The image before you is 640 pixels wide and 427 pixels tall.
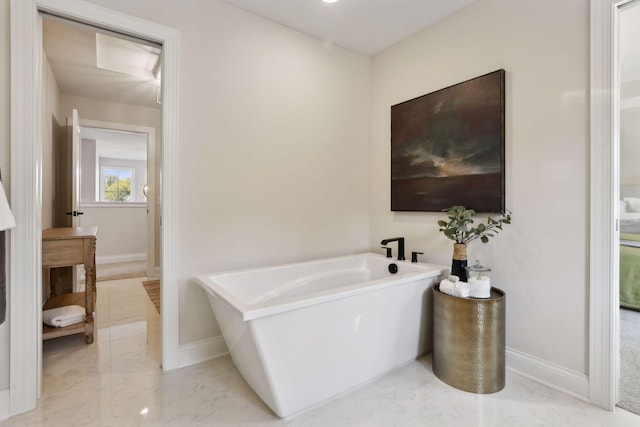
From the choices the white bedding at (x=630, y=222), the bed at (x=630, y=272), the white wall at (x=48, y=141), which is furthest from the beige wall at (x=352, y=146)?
the white bedding at (x=630, y=222)

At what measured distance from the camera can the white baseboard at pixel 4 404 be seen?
1486 mm

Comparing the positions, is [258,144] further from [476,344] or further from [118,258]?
[118,258]

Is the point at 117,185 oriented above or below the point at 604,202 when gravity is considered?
above

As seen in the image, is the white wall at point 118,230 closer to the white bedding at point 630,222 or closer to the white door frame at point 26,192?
the white door frame at point 26,192

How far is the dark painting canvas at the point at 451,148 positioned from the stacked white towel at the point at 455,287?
0.53m

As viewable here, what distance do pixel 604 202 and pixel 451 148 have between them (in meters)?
0.93

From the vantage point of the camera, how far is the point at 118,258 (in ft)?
17.5

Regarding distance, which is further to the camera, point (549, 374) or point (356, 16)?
point (356, 16)

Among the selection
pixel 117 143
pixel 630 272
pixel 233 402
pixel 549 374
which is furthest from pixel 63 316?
pixel 117 143

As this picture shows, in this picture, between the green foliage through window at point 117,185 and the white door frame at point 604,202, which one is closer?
the white door frame at point 604,202

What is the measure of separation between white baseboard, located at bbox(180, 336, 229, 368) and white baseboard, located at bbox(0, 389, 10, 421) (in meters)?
0.80

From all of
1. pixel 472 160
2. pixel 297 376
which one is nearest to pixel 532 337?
pixel 472 160

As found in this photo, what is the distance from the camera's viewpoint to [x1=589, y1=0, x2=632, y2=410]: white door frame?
1.53 meters

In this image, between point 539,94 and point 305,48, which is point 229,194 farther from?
point 539,94
